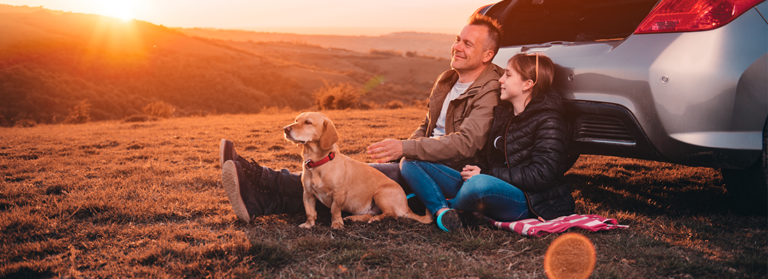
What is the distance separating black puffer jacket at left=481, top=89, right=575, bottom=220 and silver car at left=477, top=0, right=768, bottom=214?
9.2 inches

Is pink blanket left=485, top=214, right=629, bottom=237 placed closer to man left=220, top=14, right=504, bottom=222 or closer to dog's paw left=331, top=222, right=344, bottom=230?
man left=220, top=14, right=504, bottom=222

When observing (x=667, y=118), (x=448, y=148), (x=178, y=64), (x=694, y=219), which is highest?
(x=667, y=118)

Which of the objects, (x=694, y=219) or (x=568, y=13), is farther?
(x=568, y=13)

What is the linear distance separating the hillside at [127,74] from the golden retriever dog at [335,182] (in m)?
26.4

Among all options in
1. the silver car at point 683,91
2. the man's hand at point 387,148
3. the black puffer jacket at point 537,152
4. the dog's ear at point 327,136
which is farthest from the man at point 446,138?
the silver car at point 683,91

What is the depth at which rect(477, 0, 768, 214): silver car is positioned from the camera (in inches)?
93.4

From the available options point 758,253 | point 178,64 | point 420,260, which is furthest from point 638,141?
point 178,64

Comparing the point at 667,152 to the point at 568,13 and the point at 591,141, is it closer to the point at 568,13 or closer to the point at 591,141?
the point at 591,141

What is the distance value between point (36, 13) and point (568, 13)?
57833 mm

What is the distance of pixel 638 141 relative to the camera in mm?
2701

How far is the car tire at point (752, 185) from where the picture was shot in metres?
2.61

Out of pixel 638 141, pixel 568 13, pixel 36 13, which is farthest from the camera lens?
pixel 36 13

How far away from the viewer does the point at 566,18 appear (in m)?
4.11

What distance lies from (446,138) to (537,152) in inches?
26.3
